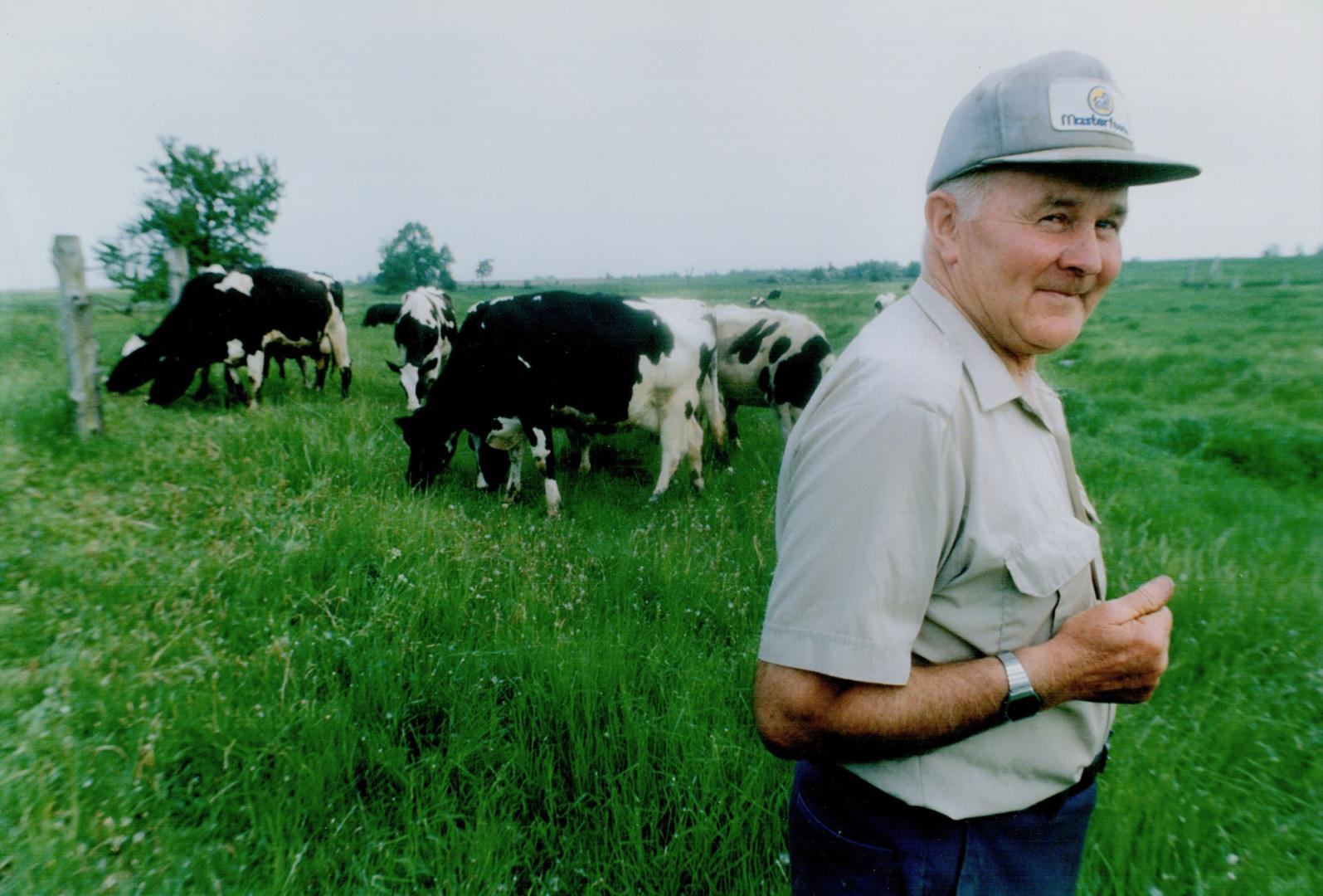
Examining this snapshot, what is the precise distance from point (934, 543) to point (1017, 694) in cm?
28

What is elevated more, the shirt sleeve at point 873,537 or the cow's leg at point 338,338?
the shirt sleeve at point 873,537

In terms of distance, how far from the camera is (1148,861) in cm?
226

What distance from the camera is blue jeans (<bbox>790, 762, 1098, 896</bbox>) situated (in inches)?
45.1

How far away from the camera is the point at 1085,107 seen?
119cm

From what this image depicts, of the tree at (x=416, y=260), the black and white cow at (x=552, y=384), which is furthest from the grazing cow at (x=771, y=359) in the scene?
the tree at (x=416, y=260)

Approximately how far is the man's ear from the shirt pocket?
51 cm

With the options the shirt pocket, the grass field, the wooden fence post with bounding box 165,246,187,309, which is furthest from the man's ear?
the wooden fence post with bounding box 165,246,187,309

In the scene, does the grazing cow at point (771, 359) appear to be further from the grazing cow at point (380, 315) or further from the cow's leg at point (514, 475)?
the grazing cow at point (380, 315)

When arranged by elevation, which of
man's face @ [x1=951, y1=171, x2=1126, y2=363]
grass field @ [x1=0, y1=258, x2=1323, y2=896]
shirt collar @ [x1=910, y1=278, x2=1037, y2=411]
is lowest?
grass field @ [x1=0, y1=258, x2=1323, y2=896]

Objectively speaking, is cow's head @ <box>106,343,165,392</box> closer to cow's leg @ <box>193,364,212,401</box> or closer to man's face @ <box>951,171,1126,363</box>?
cow's leg @ <box>193,364,212,401</box>

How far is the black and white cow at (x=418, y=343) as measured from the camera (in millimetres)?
11297

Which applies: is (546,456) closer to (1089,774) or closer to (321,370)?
(1089,774)

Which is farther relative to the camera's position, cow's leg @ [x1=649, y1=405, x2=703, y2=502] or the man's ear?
cow's leg @ [x1=649, y1=405, x2=703, y2=502]

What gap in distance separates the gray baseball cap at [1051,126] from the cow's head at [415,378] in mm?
10492
